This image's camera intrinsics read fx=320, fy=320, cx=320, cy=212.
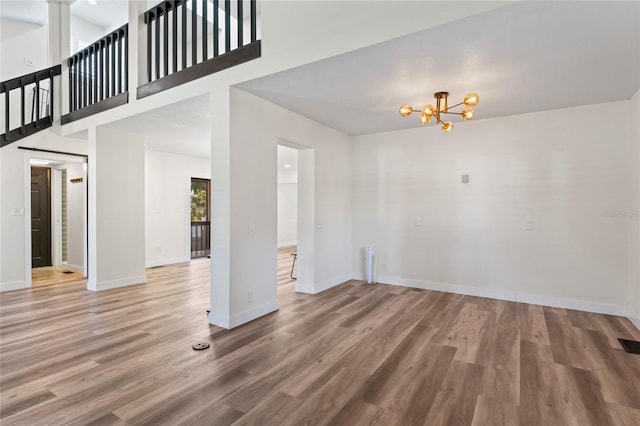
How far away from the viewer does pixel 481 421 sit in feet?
6.27

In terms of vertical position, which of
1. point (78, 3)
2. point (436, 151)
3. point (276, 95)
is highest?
point (78, 3)

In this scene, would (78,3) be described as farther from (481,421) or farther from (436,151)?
(481,421)

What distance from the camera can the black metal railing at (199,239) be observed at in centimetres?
844

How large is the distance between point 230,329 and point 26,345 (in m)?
1.82

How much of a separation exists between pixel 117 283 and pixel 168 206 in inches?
96.8

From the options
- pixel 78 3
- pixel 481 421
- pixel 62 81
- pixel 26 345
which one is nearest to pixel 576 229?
pixel 481 421

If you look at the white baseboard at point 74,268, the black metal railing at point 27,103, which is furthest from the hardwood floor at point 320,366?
the black metal railing at point 27,103

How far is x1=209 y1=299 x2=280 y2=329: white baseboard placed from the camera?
11.1ft

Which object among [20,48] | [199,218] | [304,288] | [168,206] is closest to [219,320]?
[304,288]

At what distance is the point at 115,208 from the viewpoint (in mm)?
5188

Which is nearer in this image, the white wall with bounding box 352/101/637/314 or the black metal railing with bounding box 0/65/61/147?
the white wall with bounding box 352/101/637/314

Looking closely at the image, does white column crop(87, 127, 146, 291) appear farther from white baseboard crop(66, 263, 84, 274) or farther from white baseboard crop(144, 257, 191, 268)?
white baseboard crop(66, 263, 84, 274)

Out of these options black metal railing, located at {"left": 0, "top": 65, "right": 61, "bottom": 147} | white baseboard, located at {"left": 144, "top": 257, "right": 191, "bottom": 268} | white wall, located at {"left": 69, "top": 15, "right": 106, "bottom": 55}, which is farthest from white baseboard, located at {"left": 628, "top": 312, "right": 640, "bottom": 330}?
white wall, located at {"left": 69, "top": 15, "right": 106, "bottom": 55}

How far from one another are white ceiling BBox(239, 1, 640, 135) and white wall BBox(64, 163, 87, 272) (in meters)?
4.93
